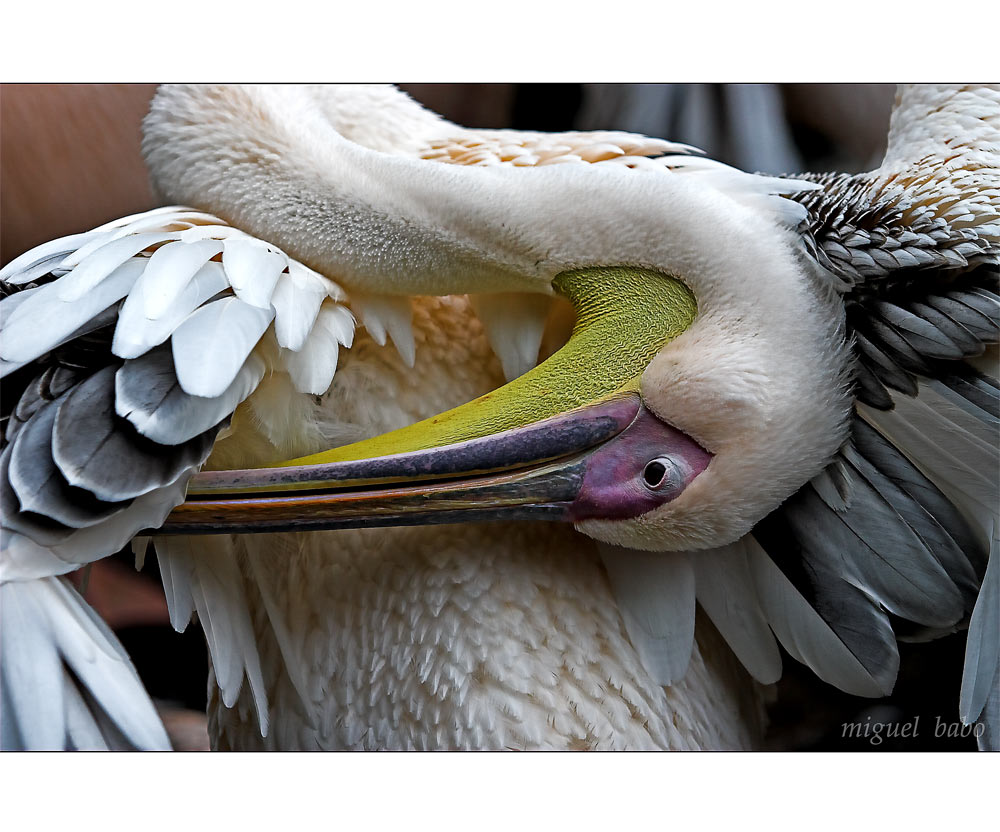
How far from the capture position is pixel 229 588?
79 cm

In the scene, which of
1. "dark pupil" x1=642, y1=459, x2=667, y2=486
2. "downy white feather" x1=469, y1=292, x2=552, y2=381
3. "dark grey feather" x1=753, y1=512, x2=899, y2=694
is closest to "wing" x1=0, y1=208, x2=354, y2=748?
"downy white feather" x1=469, y1=292, x2=552, y2=381

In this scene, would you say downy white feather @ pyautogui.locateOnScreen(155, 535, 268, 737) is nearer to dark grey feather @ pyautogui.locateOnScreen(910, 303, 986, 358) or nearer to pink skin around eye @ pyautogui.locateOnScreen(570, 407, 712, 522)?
pink skin around eye @ pyautogui.locateOnScreen(570, 407, 712, 522)

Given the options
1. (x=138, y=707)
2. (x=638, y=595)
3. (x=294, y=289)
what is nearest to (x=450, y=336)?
(x=294, y=289)

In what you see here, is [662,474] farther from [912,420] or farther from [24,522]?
[24,522]

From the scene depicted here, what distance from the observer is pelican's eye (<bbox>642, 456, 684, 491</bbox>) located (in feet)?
2.32

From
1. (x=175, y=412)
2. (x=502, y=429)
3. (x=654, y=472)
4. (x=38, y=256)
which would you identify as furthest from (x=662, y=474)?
(x=38, y=256)

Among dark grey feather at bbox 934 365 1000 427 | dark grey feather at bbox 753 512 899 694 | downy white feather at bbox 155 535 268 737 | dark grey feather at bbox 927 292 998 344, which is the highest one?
dark grey feather at bbox 927 292 998 344

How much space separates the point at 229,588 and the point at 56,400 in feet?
0.71

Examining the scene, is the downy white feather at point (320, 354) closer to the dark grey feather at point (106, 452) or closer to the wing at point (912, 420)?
the dark grey feather at point (106, 452)

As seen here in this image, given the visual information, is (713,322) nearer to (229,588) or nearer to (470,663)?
(470,663)

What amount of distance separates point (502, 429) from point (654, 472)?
0.11m

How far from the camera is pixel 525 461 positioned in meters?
0.71

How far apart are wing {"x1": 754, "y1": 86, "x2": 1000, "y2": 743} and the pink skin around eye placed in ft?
0.30

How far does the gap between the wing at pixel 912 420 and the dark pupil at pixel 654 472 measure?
0.10 metres
